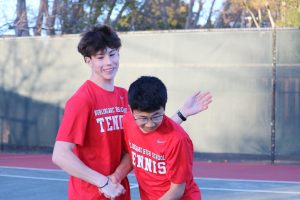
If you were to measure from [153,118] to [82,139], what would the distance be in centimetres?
46

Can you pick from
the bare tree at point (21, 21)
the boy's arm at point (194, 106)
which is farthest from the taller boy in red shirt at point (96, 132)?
the bare tree at point (21, 21)

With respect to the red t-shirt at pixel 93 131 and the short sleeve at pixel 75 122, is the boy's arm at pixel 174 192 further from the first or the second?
the short sleeve at pixel 75 122

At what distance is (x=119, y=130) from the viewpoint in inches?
150

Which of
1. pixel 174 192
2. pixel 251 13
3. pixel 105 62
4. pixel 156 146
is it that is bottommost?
pixel 251 13

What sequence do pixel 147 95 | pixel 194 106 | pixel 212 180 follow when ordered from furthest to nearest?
pixel 212 180
pixel 194 106
pixel 147 95

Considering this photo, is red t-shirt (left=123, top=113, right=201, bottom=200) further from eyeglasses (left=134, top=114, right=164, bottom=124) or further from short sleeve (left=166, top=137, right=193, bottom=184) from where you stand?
eyeglasses (left=134, top=114, right=164, bottom=124)

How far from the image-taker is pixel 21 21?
2455cm

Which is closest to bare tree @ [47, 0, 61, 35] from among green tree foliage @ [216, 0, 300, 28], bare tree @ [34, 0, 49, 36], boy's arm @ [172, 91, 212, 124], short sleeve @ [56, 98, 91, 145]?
bare tree @ [34, 0, 49, 36]

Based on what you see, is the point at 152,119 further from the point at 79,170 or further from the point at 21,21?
the point at 21,21

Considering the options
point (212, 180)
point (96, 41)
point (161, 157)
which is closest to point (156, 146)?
point (161, 157)

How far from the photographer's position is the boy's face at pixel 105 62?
371 cm

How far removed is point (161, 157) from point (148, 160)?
95mm

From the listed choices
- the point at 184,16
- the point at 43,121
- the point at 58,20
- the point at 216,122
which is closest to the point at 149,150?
the point at 216,122

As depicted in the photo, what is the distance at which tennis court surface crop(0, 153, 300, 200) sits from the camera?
1049 cm
